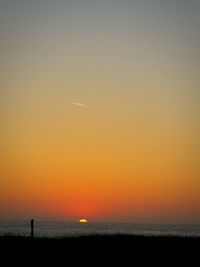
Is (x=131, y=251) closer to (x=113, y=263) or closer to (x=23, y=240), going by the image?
(x=113, y=263)

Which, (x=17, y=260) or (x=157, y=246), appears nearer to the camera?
(x=17, y=260)

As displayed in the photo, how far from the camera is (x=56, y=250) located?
29672 millimetres

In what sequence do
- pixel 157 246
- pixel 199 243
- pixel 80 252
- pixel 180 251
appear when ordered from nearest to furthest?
pixel 80 252
pixel 180 251
pixel 157 246
pixel 199 243

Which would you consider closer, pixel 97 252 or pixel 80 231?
pixel 97 252

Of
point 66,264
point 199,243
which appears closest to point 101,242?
point 199,243

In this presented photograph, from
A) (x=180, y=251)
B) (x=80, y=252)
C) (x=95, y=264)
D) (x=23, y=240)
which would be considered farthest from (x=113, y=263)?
(x=23, y=240)

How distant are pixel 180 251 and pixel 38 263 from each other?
9.52m

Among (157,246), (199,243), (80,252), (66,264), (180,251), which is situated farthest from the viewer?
Answer: (199,243)

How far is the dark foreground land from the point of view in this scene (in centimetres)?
2616

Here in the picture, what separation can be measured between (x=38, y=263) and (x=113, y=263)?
363 centimetres

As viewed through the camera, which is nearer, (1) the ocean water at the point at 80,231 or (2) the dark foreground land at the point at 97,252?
(2) the dark foreground land at the point at 97,252

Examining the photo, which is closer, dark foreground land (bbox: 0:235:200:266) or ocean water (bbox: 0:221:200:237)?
dark foreground land (bbox: 0:235:200:266)

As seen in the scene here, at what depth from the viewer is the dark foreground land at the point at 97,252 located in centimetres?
2616

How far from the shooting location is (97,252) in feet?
95.8
